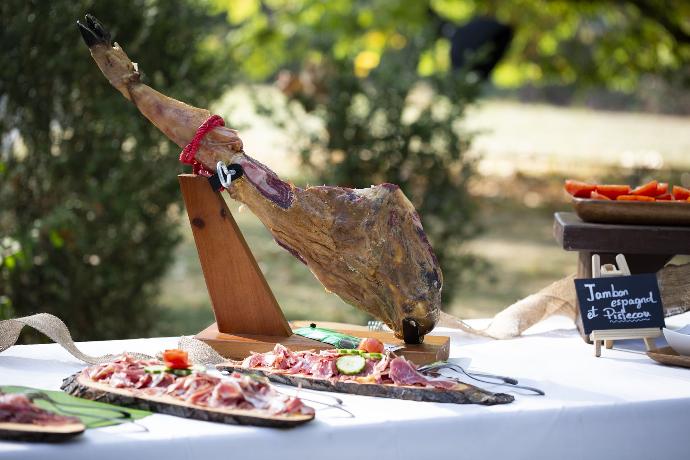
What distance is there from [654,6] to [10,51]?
805 centimetres

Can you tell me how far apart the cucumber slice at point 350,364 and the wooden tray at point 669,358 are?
0.88m

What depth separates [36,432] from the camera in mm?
1953

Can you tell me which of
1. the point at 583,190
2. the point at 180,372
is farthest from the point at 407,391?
the point at 583,190

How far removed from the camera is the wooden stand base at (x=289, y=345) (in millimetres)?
2670

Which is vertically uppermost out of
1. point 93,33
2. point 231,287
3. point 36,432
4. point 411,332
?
point 93,33

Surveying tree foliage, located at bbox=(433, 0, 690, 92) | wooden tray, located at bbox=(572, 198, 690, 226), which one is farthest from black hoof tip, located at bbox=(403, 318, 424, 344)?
tree foliage, located at bbox=(433, 0, 690, 92)

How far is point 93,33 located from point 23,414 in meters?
1.10

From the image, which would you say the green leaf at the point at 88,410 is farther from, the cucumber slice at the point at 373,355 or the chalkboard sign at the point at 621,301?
the chalkboard sign at the point at 621,301

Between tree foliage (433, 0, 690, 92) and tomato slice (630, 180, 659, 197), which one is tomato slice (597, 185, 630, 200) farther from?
tree foliage (433, 0, 690, 92)

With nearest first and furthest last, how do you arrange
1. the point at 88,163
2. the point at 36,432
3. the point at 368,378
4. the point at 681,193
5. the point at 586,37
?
the point at 36,432 → the point at 368,378 → the point at 681,193 → the point at 88,163 → the point at 586,37

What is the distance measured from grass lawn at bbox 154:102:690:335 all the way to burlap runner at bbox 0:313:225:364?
40 centimetres

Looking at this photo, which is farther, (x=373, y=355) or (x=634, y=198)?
(x=634, y=198)

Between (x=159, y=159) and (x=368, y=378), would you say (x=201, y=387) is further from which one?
(x=159, y=159)

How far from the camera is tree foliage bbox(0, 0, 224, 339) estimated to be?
5051 mm
